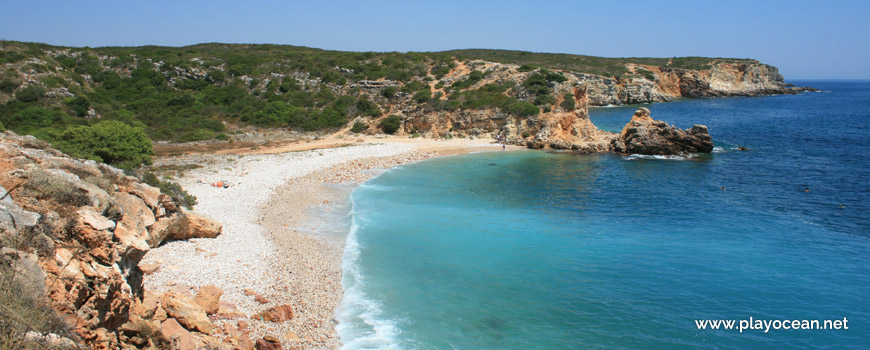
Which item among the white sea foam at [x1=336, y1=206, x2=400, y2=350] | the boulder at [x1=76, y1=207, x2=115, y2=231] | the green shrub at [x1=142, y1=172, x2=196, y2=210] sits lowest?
the white sea foam at [x1=336, y1=206, x2=400, y2=350]

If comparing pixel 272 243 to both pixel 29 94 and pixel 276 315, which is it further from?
pixel 29 94

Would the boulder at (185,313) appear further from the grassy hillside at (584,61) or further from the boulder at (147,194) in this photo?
the grassy hillside at (584,61)

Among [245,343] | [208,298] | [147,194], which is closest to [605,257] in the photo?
[245,343]

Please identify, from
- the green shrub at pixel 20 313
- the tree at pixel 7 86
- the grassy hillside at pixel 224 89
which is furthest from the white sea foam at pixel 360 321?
the tree at pixel 7 86

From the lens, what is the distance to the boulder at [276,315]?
32.7 ft

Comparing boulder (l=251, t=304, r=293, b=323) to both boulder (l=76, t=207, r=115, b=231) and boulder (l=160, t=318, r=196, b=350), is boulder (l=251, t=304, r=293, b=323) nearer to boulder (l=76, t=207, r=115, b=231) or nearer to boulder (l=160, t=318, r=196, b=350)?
boulder (l=160, t=318, r=196, b=350)

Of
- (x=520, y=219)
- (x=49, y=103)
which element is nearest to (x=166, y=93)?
(x=49, y=103)

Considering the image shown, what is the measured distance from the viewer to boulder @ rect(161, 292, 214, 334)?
8133mm

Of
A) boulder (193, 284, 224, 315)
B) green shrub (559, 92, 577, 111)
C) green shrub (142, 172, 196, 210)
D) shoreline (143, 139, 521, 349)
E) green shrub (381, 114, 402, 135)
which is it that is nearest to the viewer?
boulder (193, 284, 224, 315)

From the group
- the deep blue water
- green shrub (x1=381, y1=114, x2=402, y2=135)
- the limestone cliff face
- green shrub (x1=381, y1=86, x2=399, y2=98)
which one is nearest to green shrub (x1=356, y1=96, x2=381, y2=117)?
the limestone cliff face

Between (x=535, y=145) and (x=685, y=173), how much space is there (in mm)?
12710

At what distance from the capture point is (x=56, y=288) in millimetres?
5512

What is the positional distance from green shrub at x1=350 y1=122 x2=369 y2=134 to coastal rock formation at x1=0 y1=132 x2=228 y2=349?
113 feet

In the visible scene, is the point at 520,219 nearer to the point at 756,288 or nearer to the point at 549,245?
the point at 549,245
